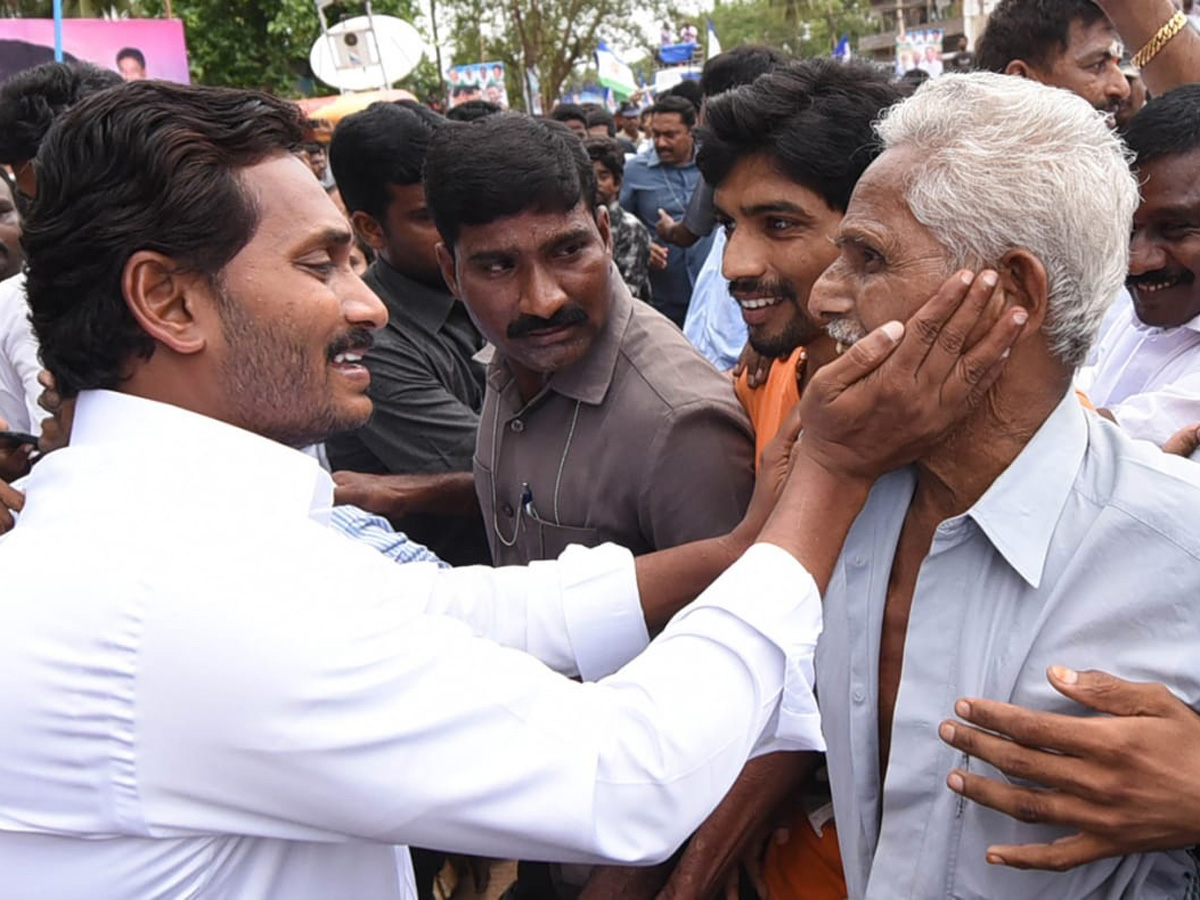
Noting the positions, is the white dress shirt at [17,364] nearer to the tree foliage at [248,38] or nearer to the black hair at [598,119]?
the black hair at [598,119]

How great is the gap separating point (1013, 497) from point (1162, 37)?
2096 mm

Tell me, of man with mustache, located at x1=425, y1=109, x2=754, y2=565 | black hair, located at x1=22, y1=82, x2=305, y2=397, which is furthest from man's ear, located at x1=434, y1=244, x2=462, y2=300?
black hair, located at x1=22, y1=82, x2=305, y2=397

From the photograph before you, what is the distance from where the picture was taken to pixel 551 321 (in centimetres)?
242

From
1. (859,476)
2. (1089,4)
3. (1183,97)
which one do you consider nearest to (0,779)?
(859,476)

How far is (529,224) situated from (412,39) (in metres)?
13.2

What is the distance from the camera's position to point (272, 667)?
1.33 meters

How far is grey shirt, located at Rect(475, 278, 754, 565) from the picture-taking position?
86.8 inches

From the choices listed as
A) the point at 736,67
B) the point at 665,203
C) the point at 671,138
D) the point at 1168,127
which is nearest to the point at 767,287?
the point at 1168,127

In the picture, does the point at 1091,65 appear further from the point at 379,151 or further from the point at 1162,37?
the point at 379,151

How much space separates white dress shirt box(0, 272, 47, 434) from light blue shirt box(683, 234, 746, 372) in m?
2.58

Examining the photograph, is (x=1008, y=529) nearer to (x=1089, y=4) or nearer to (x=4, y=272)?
(x=1089, y=4)

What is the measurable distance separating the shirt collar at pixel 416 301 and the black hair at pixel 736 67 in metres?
2.29

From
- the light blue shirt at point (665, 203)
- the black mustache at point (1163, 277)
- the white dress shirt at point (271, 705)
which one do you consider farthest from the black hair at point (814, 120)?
the light blue shirt at point (665, 203)

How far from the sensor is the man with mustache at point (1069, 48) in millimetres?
3801
